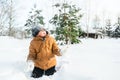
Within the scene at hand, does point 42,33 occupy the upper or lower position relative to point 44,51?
upper

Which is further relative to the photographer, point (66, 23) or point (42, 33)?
point (66, 23)

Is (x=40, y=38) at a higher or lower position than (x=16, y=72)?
higher

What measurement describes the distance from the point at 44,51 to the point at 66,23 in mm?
7320

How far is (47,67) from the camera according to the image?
6.20 meters

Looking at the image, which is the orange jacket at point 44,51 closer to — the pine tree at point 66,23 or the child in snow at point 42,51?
the child in snow at point 42,51

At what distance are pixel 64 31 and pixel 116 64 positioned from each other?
7980mm

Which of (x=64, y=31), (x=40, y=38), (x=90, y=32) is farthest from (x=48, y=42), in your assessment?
(x=90, y=32)

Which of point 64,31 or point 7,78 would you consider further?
point 64,31

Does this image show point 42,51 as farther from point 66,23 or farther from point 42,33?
point 66,23

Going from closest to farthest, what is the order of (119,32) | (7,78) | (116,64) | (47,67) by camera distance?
(7,78) < (116,64) < (47,67) < (119,32)

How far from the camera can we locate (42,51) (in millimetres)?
6090

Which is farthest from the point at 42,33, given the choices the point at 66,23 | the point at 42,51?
the point at 66,23

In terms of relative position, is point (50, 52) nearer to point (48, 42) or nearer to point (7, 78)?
point (48, 42)

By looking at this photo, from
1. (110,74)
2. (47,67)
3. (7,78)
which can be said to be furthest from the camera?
(47,67)
